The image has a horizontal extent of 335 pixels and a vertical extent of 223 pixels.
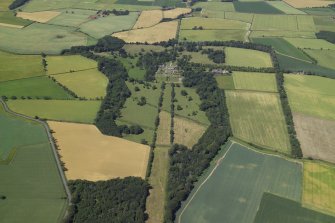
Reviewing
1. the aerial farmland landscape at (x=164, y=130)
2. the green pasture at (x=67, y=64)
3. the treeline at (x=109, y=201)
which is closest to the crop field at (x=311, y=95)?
the aerial farmland landscape at (x=164, y=130)

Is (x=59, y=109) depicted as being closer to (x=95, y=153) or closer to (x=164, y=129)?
(x=95, y=153)

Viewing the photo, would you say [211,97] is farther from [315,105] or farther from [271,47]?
[271,47]

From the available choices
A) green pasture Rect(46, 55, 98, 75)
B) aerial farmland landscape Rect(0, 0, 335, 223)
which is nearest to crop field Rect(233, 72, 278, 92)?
aerial farmland landscape Rect(0, 0, 335, 223)

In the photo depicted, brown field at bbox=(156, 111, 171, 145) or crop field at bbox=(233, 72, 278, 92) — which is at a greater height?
crop field at bbox=(233, 72, 278, 92)

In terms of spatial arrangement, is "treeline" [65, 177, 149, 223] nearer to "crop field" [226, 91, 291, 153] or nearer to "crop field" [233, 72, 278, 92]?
"crop field" [226, 91, 291, 153]

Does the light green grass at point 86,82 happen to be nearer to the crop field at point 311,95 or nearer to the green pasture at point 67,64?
the green pasture at point 67,64

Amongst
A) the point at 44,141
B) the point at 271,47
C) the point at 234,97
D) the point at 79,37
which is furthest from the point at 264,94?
the point at 79,37

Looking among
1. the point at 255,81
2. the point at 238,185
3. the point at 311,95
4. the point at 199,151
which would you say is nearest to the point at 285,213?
the point at 238,185

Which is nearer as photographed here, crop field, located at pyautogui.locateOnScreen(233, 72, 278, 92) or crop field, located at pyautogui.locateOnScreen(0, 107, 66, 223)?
crop field, located at pyautogui.locateOnScreen(0, 107, 66, 223)
